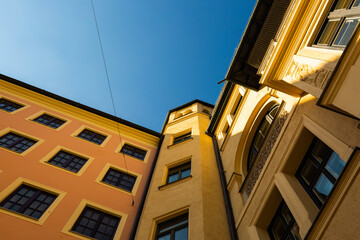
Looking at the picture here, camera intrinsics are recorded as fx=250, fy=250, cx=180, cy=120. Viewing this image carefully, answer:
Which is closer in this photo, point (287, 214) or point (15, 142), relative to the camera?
point (287, 214)

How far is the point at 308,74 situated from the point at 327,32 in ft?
4.02

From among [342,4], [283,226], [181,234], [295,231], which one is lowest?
[181,234]

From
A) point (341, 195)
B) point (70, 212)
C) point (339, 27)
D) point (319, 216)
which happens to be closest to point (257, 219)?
point (319, 216)

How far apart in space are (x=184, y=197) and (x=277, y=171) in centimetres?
469

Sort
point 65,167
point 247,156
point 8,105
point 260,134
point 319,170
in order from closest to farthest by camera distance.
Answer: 1. point 319,170
2. point 260,134
3. point 247,156
4. point 65,167
5. point 8,105

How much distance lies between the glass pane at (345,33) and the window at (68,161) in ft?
41.7

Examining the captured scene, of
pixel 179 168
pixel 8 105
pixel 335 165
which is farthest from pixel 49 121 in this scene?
pixel 335 165

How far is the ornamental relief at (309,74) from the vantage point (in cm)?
493

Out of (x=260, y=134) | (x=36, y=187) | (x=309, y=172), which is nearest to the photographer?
(x=309, y=172)

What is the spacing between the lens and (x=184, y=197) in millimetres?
10688

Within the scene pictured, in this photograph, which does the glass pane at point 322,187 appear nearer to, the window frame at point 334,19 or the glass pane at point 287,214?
the glass pane at point 287,214

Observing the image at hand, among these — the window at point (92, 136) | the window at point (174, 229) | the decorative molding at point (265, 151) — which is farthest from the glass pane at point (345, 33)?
the window at point (92, 136)

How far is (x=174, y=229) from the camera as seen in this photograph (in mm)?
9445

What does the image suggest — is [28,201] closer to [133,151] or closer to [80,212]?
[80,212]
